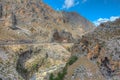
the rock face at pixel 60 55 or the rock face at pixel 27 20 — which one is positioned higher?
the rock face at pixel 27 20

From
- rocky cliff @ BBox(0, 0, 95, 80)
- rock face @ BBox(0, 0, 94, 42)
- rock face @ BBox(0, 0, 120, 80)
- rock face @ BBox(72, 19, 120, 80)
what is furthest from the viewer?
rock face @ BBox(0, 0, 94, 42)

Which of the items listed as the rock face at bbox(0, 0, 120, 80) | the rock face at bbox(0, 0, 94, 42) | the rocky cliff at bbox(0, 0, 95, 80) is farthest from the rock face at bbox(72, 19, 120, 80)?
the rock face at bbox(0, 0, 94, 42)

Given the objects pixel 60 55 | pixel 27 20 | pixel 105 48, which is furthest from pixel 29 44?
pixel 27 20

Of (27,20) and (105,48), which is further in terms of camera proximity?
(27,20)

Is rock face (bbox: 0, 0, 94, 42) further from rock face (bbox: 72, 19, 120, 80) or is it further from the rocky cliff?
rock face (bbox: 72, 19, 120, 80)

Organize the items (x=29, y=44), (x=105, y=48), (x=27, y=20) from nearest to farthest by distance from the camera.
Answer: (x=105, y=48)
(x=29, y=44)
(x=27, y=20)

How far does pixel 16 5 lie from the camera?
564 feet

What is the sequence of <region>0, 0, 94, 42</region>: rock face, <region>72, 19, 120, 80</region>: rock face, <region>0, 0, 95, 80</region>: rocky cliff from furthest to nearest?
<region>0, 0, 94, 42</region>: rock face < <region>0, 0, 95, 80</region>: rocky cliff < <region>72, 19, 120, 80</region>: rock face

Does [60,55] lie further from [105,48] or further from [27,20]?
[27,20]

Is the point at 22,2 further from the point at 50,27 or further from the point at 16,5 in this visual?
the point at 50,27

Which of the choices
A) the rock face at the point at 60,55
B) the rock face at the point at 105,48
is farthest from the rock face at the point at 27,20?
the rock face at the point at 105,48

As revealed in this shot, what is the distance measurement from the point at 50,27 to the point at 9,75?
4304 inches

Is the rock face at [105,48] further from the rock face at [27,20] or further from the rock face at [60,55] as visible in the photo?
the rock face at [27,20]

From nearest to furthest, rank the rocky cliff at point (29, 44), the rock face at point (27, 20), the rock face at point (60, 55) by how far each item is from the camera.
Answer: the rock face at point (60, 55)
the rocky cliff at point (29, 44)
the rock face at point (27, 20)
